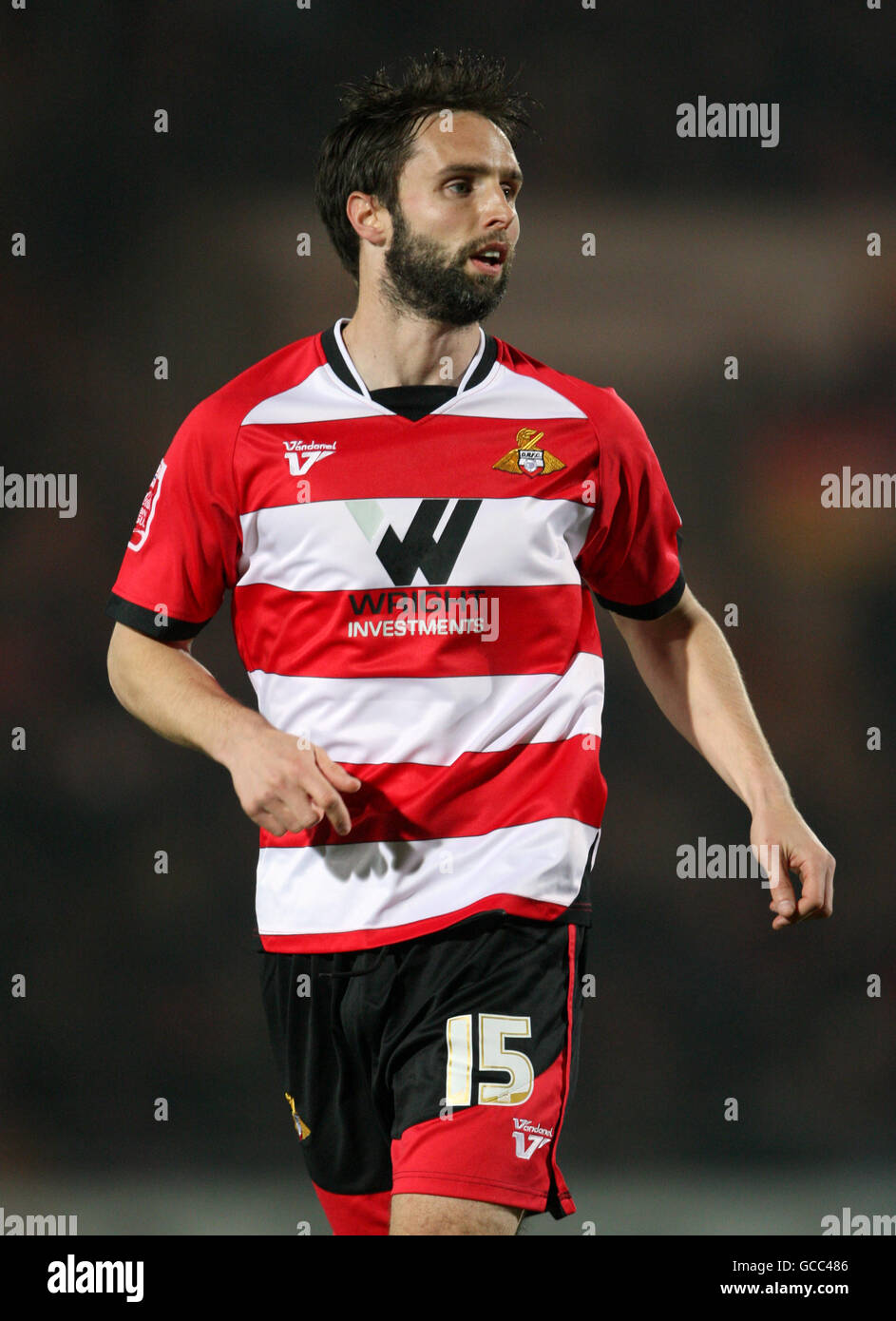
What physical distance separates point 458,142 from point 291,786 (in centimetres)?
114

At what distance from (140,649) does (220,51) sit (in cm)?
269

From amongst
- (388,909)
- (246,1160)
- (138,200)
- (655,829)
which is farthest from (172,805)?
(388,909)

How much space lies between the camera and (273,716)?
93.4 inches

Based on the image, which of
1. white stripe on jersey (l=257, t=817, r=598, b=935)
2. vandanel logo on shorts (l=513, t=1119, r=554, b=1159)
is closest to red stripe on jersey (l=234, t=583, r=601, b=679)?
white stripe on jersey (l=257, t=817, r=598, b=935)

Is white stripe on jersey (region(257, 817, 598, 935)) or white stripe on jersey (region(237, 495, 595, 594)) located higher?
white stripe on jersey (region(237, 495, 595, 594))

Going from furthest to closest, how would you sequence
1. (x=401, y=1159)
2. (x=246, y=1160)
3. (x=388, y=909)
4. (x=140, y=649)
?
1. (x=246, y=1160)
2. (x=140, y=649)
3. (x=388, y=909)
4. (x=401, y=1159)

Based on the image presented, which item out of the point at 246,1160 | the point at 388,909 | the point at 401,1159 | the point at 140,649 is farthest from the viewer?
the point at 246,1160

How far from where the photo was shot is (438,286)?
244 cm

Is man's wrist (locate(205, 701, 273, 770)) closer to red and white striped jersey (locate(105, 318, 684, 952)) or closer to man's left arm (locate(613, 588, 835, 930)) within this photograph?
red and white striped jersey (locate(105, 318, 684, 952))

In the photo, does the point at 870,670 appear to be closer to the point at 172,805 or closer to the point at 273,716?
the point at 172,805

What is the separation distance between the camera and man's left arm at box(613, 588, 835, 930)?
7.10ft

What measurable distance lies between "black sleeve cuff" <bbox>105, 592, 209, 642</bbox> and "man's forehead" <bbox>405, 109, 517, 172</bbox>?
832 mm

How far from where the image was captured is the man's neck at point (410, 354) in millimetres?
2461
